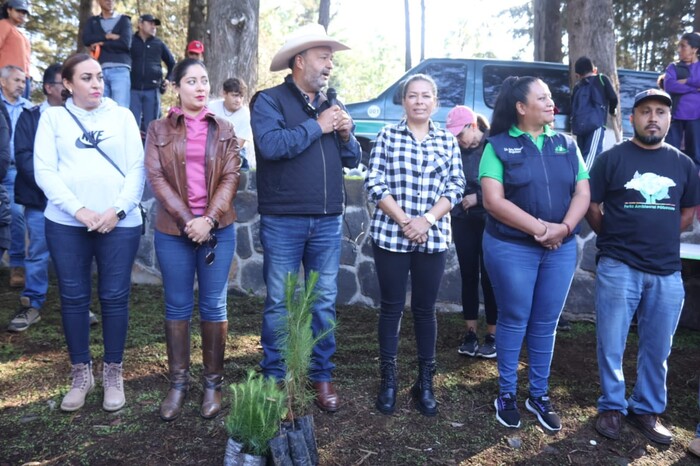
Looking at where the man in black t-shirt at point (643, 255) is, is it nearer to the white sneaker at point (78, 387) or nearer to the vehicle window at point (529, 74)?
the white sneaker at point (78, 387)

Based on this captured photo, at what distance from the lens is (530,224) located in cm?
332

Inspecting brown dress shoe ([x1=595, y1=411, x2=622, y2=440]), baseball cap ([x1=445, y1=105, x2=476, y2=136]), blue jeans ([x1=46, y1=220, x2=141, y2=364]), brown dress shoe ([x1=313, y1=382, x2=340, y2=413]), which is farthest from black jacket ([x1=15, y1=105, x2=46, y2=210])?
brown dress shoe ([x1=595, y1=411, x2=622, y2=440])

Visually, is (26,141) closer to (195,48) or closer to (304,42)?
(304,42)

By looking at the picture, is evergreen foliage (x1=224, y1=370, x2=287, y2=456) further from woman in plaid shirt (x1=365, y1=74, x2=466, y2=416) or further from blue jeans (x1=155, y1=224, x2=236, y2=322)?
woman in plaid shirt (x1=365, y1=74, x2=466, y2=416)

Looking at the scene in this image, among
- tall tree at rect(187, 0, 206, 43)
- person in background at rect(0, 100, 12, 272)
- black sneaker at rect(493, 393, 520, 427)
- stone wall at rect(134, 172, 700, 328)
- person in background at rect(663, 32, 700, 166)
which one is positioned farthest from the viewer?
tall tree at rect(187, 0, 206, 43)

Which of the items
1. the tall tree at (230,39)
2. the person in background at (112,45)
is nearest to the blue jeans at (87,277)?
the person in background at (112,45)

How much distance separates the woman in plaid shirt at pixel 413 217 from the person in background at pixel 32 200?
262 centimetres

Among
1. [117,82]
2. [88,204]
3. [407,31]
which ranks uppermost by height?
[407,31]

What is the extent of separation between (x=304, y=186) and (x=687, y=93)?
5331 mm

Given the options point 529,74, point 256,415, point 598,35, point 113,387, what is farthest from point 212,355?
point 529,74

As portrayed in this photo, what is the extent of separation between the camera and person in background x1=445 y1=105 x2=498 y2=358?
15.0 ft

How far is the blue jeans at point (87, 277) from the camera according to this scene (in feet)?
11.1

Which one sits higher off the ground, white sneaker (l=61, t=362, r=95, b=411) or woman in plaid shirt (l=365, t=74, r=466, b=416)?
woman in plaid shirt (l=365, t=74, r=466, b=416)

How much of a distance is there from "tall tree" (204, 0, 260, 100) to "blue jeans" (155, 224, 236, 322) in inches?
189
